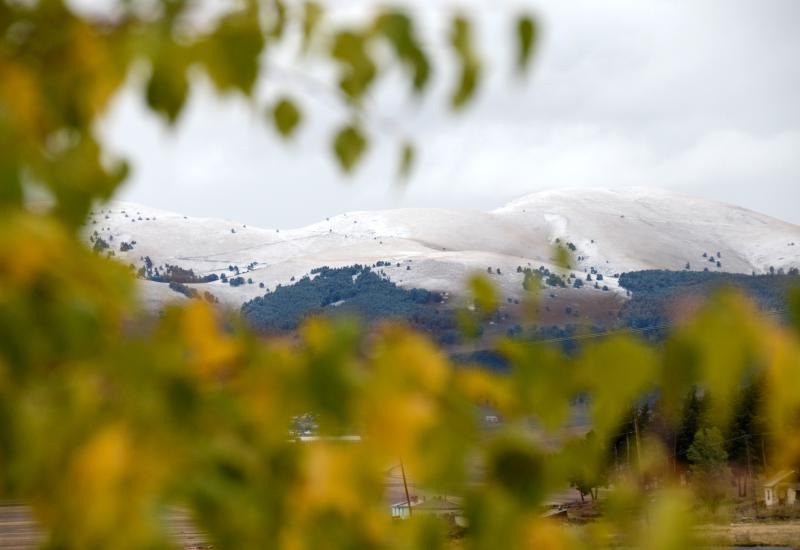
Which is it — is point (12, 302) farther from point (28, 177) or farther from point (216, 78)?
point (216, 78)

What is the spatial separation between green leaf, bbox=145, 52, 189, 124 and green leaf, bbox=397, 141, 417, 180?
0.34 m

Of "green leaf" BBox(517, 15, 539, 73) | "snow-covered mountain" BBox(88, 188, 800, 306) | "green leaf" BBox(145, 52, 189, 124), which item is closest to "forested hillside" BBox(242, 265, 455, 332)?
"snow-covered mountain" BBox(88, 188, 800, 306)

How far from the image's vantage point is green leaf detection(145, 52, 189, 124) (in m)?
1.19

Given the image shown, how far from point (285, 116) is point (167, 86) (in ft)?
1.03

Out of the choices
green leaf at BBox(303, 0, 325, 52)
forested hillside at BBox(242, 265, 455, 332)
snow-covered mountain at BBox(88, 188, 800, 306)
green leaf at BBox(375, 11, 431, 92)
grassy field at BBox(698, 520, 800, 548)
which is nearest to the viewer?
green leaf at BBox(375, 11, 431, 92)

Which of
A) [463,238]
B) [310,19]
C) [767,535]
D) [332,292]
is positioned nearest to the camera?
[310,19]

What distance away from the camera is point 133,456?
0.92 metres

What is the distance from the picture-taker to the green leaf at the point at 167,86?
3.90 feet

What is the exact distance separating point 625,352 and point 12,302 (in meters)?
0.57

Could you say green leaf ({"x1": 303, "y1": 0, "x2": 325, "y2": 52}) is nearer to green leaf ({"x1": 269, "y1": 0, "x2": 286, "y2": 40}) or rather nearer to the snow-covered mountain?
green leaf ({"x1": 269, "y1": 0, "x2": 286, "y2": 40})

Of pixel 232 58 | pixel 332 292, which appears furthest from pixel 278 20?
pixel 332 292

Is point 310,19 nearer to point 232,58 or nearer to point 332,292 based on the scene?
point 232,58

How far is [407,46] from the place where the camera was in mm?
1309

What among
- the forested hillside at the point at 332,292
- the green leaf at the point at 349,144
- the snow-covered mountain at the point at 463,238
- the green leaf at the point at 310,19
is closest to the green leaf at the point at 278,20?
the green leaf at the point at 310,19
